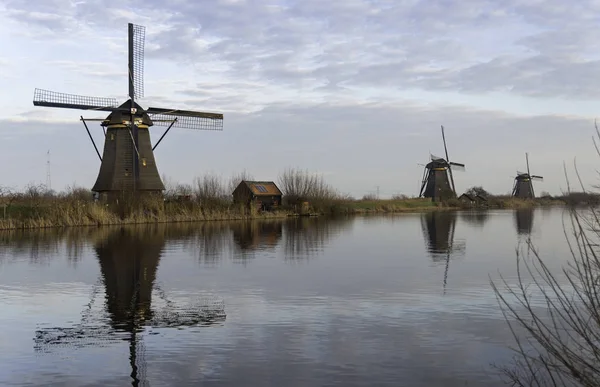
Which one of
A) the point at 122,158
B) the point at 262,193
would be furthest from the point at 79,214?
the point at 262,193

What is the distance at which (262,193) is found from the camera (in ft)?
153

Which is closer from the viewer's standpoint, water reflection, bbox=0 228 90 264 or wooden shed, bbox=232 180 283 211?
water reflection, bbox=0 228 90 264

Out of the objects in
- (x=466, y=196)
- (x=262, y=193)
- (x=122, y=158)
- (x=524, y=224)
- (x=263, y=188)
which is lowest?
(x=524, y=224)

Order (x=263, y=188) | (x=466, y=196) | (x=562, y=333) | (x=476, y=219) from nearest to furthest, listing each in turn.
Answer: (x=562, y=333) → (x=476, y=219) → (x=263, y=188) → (x=466, y=196)

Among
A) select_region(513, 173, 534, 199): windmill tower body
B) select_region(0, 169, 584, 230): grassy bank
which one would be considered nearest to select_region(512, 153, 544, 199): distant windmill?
select_region(513, 173, 534, 199): windmill tower body

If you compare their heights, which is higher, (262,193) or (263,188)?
(263,188)

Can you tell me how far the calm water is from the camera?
5.97 m

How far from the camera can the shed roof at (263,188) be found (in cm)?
4678

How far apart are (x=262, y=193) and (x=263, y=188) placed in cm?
102

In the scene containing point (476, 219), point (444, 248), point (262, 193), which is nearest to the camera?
point (444, 248)

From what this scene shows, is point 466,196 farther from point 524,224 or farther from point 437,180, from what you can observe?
point 524,224

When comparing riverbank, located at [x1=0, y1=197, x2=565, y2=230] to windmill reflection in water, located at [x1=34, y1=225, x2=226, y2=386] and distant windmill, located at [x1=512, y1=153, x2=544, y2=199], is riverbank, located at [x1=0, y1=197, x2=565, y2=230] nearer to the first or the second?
windmill reflection in water, located at [x1=34, y1=225, x2=226, y2=386]

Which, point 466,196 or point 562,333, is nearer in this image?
point 562,333

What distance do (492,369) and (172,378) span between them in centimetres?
323
